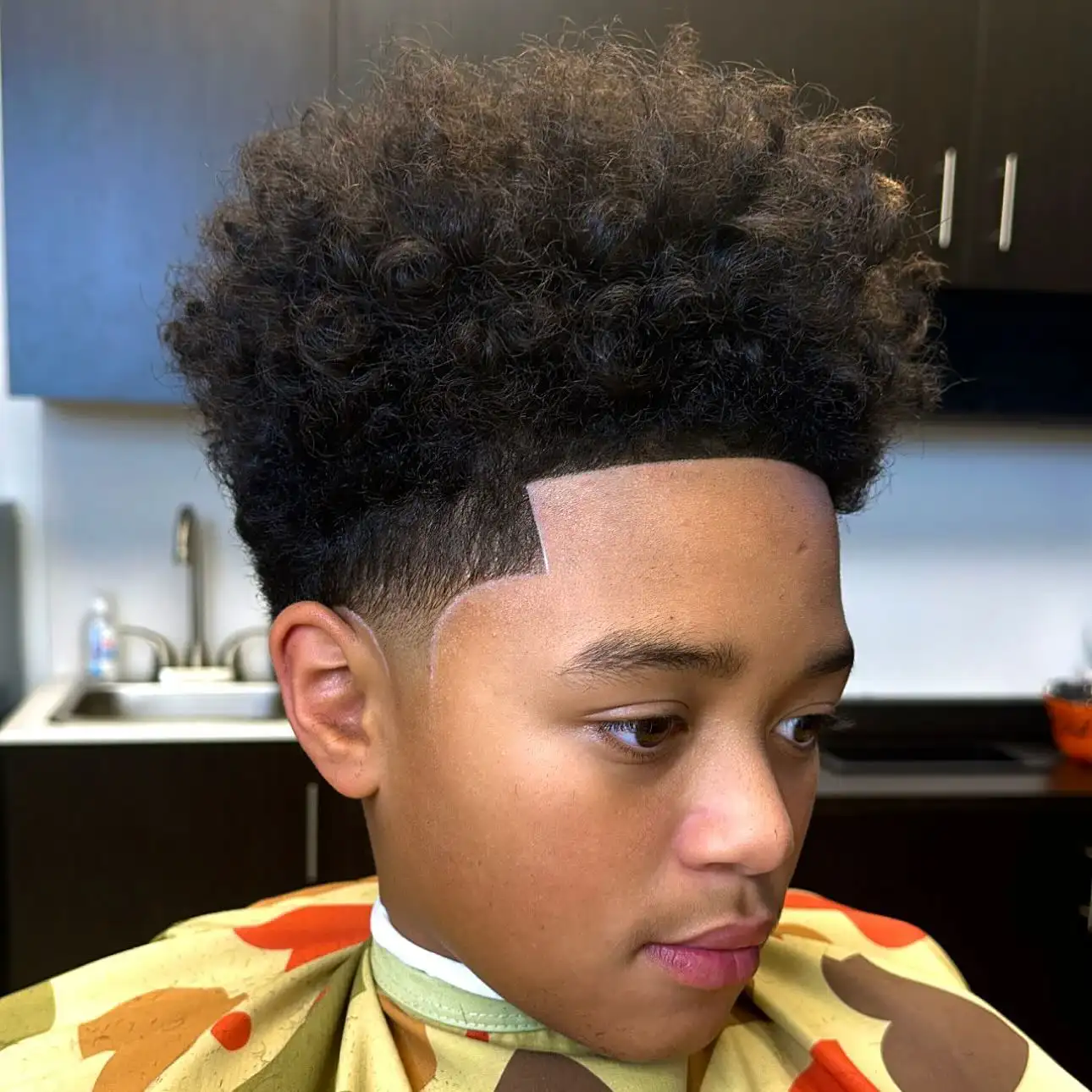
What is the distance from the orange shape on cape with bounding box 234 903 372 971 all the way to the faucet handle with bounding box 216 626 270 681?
48.9 inches

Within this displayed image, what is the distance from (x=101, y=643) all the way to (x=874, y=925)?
61.6 inches

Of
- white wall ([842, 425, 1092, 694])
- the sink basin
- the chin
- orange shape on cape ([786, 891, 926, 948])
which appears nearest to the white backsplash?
white wall ([842, 425, 1092, 694])

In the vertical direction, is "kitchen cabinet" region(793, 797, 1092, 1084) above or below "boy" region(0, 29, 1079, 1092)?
below

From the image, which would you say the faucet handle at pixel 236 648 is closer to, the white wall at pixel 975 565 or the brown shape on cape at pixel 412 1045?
the white wall at pixel 975 565

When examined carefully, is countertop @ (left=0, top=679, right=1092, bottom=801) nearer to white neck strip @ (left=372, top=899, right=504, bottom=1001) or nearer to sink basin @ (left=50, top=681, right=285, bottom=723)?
sink basin @ (left=50, top=681, right=285, bottom=723)

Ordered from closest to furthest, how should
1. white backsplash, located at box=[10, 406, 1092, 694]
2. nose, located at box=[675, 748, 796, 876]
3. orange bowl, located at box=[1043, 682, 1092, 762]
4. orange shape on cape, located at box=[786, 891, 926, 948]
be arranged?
nose, located at box=[675, 748, 796, 876] → orange shape on cape, located at box=[786, 891, 926, 948] → orange bowl, located at box=[1043, 682, 1092, 762] → white backsplash, located at box=[10, 406, 1092, 694]

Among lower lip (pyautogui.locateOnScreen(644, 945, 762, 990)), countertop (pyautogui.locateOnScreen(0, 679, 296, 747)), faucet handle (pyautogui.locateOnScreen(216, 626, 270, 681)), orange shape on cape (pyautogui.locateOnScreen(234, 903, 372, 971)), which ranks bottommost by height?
countertop (pyautogui.locateOnScreen(0, 679, 296, 747))

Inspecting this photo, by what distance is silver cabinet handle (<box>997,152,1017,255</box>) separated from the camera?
1763 mm

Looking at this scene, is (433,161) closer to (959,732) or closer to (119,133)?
(119,133)

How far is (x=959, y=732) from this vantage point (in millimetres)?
2186

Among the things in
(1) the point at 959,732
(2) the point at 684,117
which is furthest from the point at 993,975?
(2) the point at 684,117

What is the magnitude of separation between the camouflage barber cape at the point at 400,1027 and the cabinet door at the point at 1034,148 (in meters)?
1.30

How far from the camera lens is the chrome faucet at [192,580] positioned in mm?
1981

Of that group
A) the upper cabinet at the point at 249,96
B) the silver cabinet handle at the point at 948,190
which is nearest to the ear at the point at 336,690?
the upper cabinet at the point at 249,96
